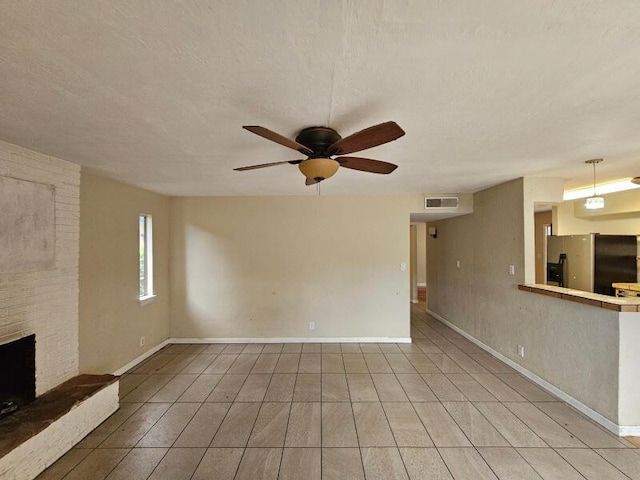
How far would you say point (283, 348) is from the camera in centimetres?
432

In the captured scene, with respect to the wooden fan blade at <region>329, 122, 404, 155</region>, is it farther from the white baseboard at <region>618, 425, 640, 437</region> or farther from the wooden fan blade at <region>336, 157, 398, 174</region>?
the white baseboard at <region>618, 425, 640, 437</region>

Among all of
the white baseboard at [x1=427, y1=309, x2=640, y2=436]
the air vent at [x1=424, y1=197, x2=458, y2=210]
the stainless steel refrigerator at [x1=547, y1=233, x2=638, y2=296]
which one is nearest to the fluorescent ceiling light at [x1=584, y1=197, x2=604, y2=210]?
the stainless steel refrigerator at [x1=547, y1=233, x2=638, y2=296]

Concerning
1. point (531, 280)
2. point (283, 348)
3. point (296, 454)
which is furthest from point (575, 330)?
point (283, 348)

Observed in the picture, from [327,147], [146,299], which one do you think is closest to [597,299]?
[327,147]

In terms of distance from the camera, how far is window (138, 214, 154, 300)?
4133mm

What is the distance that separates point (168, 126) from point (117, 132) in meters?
0.42

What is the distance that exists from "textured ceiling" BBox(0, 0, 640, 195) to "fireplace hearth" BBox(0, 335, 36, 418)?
1631 millimetres

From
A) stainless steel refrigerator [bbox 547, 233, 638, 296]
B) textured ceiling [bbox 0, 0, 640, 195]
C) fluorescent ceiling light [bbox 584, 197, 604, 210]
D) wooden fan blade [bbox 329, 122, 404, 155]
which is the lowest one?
stainless steel refrigerator [bbox 547, 233, 638, 296]

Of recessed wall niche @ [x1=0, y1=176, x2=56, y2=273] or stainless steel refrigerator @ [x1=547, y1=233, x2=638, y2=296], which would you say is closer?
recessed wall niche @ [x1=0, y1=176, x2=56, y2=273]

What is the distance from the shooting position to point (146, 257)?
4168 mm

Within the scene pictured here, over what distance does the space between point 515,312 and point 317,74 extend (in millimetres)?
3690

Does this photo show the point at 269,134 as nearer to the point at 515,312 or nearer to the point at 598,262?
the point at 515,312

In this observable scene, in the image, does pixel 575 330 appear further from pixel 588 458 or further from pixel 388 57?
pixel 388 57

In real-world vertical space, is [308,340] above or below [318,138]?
below
